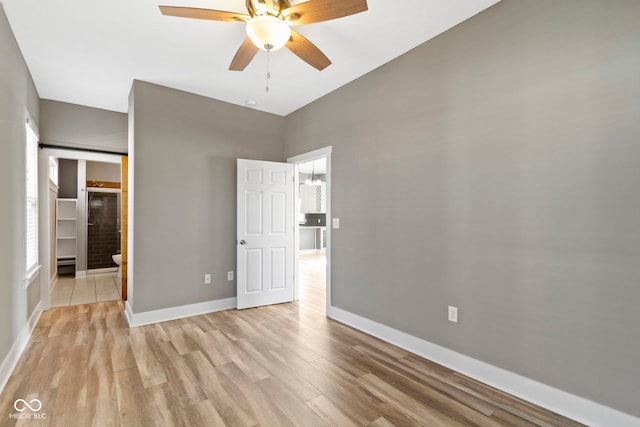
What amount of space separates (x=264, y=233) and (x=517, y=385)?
3.25m

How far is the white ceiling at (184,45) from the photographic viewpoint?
7.73 ft

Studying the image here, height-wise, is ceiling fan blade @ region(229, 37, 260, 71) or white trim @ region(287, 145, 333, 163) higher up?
ceiling fan blade @ region(229, 37, 260, 71)

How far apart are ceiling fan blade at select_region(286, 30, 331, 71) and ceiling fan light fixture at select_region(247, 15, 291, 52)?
0.17 metres

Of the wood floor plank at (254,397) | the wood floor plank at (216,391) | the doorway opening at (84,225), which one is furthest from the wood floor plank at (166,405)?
the doorway opening at (84,225)

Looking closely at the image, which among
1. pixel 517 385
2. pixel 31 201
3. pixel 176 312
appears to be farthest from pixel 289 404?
pixel 31 201

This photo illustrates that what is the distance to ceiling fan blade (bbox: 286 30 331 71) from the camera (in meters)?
2.23

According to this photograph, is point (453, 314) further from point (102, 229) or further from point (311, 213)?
point (311, 213)

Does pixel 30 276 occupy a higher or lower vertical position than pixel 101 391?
higher

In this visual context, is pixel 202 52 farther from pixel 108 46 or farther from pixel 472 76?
pixel 472 76

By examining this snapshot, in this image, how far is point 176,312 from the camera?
149 inches

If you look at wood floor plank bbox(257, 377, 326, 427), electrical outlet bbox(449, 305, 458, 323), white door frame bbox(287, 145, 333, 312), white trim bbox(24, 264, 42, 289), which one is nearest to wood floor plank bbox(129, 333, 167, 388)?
wood floor plank bbox(257, 377, 326, 427)

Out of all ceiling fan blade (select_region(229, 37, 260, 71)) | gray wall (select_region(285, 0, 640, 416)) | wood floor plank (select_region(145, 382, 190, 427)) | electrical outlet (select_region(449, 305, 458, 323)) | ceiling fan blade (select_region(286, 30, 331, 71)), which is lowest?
wood floor plank (select_region(145, 382, 190, 427))

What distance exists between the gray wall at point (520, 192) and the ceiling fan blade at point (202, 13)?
1.71 metres

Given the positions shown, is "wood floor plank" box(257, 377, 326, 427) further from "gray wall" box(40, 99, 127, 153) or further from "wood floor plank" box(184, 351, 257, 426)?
"gray wall" box(40, 99, 127, 153)
